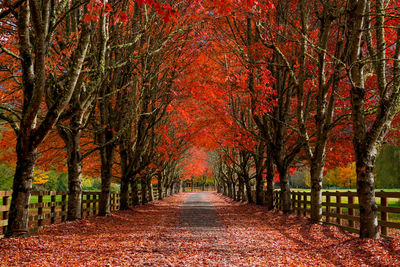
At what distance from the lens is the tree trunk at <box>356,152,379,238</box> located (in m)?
7.45

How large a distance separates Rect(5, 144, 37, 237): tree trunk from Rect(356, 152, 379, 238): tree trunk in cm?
740

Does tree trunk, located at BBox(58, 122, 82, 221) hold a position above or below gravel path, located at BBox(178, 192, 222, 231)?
above

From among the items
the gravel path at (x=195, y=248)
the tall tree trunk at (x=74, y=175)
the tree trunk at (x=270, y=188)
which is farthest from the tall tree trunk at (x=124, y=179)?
the tree trunk at (x=270, y=188)

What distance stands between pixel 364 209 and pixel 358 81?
3072 millimetres

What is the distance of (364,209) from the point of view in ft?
24.7

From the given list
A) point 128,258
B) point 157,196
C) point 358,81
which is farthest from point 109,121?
point 157,196

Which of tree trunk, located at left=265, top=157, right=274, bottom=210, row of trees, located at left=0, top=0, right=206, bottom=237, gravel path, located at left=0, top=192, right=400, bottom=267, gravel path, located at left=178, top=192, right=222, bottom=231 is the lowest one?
gravel path, located at left=178, top=192, right=222, bottom=231

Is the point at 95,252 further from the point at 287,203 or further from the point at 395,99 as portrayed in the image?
the point at 287,203

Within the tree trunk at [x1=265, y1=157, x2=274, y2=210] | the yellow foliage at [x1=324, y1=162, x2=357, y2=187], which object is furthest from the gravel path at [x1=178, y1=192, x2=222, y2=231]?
the yellow foliage at [x1=324, y1=162, x2=357, y2=187]

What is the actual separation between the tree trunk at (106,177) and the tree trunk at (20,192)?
21.8 feet

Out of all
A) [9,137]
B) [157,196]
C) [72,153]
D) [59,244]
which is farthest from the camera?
[157,196]

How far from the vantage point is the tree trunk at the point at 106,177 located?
13.9 meters

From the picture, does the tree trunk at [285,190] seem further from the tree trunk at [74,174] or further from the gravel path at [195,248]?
the tree trunk at [74,174]

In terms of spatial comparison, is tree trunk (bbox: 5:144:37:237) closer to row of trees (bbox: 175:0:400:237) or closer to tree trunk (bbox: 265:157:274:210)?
row of trees (bbox: 175:0:400:237)
